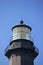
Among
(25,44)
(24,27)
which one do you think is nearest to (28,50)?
(25,44)

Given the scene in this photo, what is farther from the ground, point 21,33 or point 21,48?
point 21,33

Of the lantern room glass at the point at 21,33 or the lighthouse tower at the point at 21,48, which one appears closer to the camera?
the lighthouse tower at the point at 21,48

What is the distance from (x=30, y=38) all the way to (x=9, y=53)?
6.90ft

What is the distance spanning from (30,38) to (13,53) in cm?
192

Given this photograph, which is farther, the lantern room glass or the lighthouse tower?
the lantern room glass

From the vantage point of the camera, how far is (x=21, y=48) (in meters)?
20.5

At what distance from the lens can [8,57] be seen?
21750 millimetres

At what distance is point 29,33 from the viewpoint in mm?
21625

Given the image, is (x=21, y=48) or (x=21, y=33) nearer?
(x=21, y=48)

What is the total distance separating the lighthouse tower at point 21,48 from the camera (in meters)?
20.4

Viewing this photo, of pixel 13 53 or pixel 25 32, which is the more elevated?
pixel 25 32

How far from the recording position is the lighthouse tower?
20.4 metres

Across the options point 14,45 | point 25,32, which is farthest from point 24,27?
point 14,45

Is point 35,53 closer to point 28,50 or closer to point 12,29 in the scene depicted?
point 28,50
